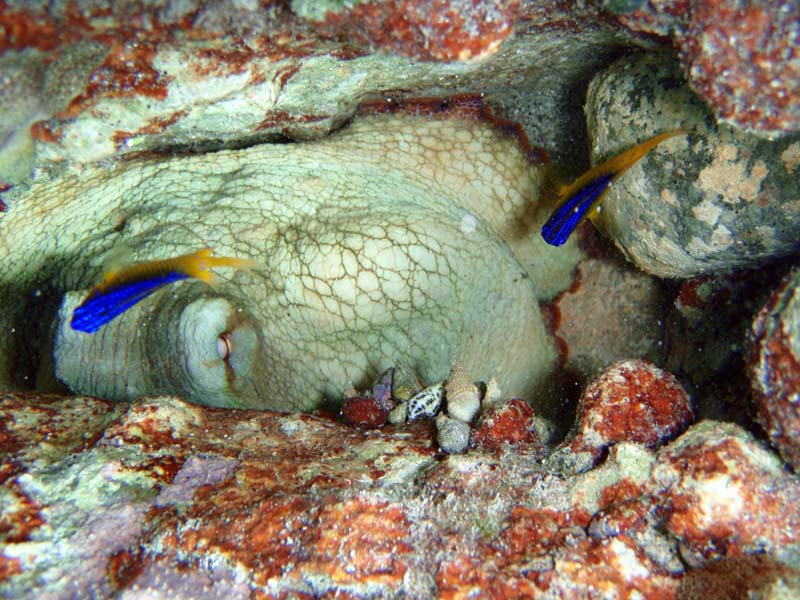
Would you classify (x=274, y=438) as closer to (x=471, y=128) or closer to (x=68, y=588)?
(x=68, y=588)

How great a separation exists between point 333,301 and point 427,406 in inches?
39.1

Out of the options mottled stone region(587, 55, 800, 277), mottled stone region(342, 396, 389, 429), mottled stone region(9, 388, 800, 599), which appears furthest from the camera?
mottled stone region(342, 396, 389, 429)

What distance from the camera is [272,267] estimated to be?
3.52 metres

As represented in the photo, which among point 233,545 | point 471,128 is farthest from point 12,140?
point 471,128

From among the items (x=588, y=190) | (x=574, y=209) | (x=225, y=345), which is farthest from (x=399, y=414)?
(x=588, y=190)

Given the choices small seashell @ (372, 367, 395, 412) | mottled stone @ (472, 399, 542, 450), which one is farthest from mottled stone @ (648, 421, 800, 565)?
small seashell @ (372, 367, 395, 412)

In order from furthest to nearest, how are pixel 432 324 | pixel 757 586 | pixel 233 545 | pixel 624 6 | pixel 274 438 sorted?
pixel 432 324
pixel 274 438
pixel 624 6
pixel 233 545
pixel 757 586

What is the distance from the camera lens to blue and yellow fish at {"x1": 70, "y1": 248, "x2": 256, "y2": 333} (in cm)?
236

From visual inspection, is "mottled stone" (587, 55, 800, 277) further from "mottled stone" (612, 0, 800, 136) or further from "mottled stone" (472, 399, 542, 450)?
"mottled stone" (472, 399, 542, 450)

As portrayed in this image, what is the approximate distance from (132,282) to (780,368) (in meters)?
2.62

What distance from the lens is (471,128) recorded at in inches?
159

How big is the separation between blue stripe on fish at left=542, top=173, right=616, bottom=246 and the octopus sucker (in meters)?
1.02

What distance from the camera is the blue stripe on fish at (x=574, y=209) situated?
265 centimetres

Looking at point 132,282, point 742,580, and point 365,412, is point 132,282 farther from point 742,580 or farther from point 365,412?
point 742,580
